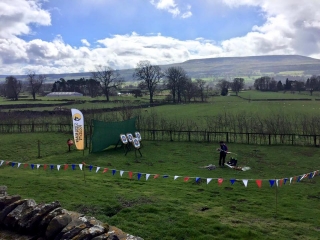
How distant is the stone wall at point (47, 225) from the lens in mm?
6352

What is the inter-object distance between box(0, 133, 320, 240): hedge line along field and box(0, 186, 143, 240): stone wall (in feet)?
10.1

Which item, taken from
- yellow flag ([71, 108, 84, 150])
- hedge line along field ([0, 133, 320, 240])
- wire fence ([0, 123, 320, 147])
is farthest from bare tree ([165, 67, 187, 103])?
yellow flag ([71, 108, 84, 150])

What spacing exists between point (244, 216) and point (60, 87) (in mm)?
132431

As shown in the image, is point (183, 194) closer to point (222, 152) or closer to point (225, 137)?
point (222, 152)

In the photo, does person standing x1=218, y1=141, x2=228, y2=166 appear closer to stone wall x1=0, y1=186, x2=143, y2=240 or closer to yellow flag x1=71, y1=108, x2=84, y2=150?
yellow flag x1=71, y1=108, x2=84, y2=150

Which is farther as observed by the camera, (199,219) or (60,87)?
(60,87)

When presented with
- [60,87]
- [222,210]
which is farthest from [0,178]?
[60,87]

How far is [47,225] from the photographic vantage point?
6812 millimetres

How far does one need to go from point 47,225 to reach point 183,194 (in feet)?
27.7

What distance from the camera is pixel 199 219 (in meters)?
10.6

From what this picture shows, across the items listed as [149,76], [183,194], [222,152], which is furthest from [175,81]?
[183,194]

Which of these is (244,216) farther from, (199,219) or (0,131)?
(0,131)

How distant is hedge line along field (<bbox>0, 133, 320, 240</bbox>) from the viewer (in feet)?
33.6

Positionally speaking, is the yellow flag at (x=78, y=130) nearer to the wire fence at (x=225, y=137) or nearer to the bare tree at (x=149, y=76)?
the wire fence at (x=225, y=137)
